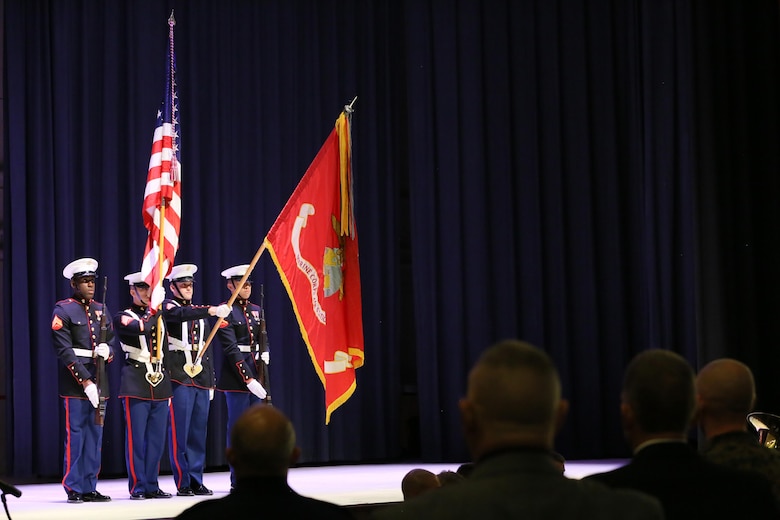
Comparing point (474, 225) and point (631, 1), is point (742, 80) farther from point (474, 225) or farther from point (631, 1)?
point (474, 225)

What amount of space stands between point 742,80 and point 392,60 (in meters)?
2.84

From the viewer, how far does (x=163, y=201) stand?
7.14 m

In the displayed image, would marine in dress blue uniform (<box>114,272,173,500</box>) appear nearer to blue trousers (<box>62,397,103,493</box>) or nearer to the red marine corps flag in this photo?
blue trousers (<box>62,397,103,493</box>)

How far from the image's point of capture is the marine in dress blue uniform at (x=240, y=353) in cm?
749

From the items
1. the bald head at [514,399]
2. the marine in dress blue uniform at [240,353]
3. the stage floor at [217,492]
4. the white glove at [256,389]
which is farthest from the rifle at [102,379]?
the bald head at [514,399]

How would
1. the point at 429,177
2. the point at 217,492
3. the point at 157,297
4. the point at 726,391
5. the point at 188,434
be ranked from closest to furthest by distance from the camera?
the point at 726,391 → the point at 157,297 → the point at 217,492 → the point at 188,434 → the point at 429,177

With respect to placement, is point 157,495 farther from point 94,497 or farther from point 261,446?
point 261,446

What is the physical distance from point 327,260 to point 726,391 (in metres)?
5.00

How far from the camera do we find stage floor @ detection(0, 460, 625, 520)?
616cm

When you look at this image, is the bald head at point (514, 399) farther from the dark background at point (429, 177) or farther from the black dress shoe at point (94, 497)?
the dark background at point (429, 177)

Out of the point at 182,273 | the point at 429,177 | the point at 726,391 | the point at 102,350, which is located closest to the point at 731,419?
the point at 726,391

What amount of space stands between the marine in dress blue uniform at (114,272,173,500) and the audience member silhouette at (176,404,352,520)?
5.12 m

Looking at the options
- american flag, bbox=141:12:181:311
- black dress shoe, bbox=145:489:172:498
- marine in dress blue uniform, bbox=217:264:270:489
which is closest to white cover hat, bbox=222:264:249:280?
marine in dress blue uniform, bbox=217:264:270:489

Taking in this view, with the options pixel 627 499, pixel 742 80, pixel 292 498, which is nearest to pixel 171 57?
pixel 742 80
